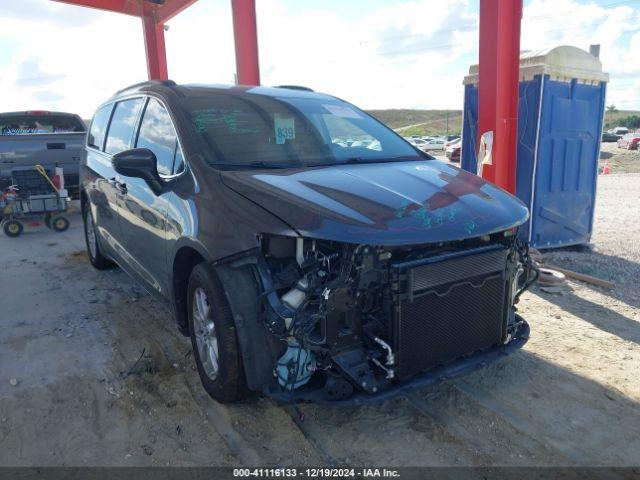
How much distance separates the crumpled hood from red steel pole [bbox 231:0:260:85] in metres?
6.42

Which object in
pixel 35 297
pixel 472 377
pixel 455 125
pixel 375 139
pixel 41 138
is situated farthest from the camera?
pixel 455 125

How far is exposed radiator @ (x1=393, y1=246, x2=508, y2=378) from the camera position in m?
2.57

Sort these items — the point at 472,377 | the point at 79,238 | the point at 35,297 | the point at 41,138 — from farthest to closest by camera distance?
the point at 41,138 < the point at 79,238 < the point at 35,297 < the point at 472,377

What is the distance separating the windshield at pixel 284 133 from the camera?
329 cm

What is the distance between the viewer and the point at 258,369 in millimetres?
2648

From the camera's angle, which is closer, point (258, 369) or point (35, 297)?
point (258, 369)

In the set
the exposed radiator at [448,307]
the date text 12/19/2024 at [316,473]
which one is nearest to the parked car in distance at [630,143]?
the exposed radiator at [448,307]

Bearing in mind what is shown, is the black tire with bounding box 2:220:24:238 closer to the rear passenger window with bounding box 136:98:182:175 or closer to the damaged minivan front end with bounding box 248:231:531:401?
the rear passenger window with bounding box 136:98:182:175

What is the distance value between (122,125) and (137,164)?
4.92 ft

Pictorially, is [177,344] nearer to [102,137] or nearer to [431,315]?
[431,315]

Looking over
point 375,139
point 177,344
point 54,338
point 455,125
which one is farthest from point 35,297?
point 455,125

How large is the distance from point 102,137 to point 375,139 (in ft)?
9.56

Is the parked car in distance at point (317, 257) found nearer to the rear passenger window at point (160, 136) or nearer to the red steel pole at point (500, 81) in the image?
the rear passenger window at point (160, 136)

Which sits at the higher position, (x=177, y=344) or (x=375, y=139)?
(x=375, y=139)
